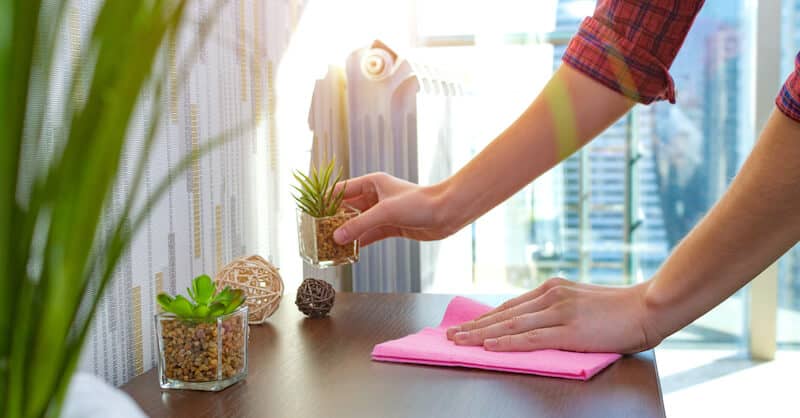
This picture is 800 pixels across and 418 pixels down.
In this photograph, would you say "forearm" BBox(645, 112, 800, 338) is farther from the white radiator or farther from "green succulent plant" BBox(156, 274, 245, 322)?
the white radiator

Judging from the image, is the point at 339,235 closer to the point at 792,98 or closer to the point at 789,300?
the point at 792,98

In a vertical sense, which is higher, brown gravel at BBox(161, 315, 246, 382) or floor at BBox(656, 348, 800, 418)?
brown gravel at BBox(161, 315, 246, 382)

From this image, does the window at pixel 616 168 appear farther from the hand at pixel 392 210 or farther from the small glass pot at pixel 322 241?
the small glass pot at pixel 322 241

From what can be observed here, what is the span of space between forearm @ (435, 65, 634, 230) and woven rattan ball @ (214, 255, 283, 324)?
1.05ft

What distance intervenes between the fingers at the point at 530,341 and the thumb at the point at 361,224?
1.10 ft

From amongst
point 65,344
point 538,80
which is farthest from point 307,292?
point 538,80

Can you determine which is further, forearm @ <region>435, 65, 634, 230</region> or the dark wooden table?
forearm @ <region>435, 65, 634, 230</region>

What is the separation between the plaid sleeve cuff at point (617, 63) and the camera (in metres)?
1.17

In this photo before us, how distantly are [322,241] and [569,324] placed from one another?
405 mm

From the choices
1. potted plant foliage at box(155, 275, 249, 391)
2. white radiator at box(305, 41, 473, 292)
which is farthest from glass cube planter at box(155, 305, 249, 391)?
white radiator at box(305, 41, 473, 292)

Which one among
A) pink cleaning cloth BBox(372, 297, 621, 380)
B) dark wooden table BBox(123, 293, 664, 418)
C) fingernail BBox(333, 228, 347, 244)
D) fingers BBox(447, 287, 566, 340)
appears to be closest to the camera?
dark wooden table BBox(123, 293, 664, 418)

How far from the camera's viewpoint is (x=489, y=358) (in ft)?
2.83

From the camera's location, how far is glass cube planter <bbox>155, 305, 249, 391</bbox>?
776 mm

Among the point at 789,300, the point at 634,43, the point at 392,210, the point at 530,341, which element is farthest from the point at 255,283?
the point at 789,300
